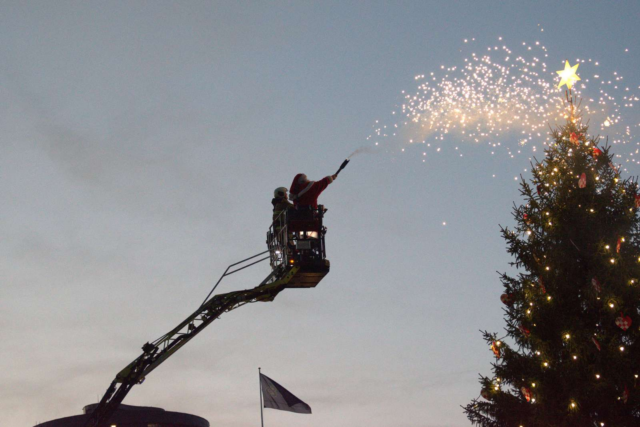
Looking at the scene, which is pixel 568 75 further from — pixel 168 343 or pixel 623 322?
pixel 168 343

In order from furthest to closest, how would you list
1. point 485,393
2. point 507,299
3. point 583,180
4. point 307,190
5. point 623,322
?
point 507,299
point 485,393
point 583,180
point 307,190
point 623,322

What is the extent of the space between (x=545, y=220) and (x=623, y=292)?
11.3ft

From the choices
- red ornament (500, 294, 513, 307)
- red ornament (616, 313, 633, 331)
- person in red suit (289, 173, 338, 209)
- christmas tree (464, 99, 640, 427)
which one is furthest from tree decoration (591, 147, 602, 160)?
person in red suit (289, 173, 338, 209)

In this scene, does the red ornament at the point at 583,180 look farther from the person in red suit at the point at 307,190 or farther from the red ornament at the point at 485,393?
the person in red suit at the point at 307,190

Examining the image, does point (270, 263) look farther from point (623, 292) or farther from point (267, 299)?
point (623, 292)

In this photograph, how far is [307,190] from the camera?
20.8 meters

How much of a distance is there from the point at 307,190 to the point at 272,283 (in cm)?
293

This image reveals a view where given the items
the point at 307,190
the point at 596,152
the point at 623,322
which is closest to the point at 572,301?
the point at 623,322

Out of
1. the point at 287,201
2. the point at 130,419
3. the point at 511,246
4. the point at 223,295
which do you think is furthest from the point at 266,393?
the point at 130,419

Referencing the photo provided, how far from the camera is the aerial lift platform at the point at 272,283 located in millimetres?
20375

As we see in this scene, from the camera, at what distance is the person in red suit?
20828 millimetres

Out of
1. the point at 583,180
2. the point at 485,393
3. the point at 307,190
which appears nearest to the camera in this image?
the point at 307,190

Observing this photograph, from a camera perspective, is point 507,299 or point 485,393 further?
point 507,299

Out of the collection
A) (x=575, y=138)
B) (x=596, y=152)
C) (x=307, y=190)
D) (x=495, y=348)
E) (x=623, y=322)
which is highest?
(x=575, y=138)
